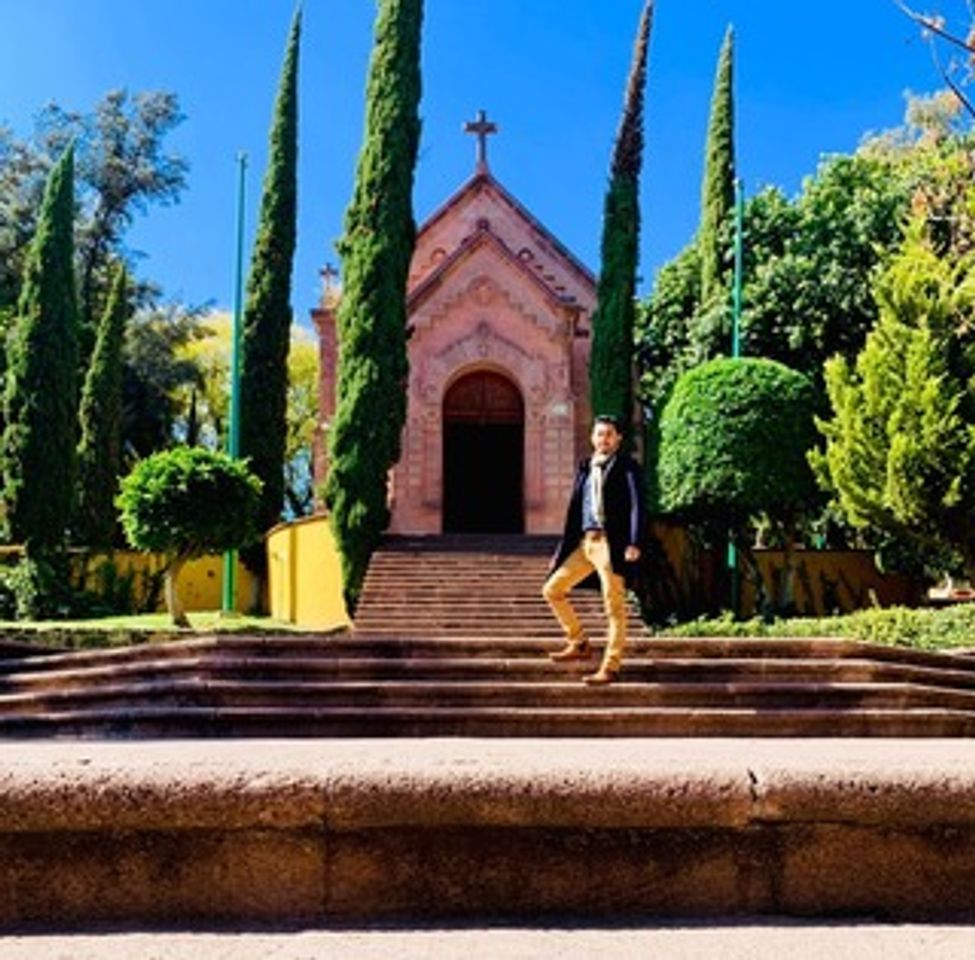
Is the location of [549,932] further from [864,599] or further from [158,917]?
[864,599]

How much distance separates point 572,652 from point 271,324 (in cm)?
1939

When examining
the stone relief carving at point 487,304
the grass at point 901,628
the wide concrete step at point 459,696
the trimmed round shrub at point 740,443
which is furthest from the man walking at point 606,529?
the stone relief carving at point 487,304

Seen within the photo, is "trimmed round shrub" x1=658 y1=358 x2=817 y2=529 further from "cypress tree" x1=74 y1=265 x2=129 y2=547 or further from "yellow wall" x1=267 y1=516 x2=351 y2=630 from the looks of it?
"cypress tree" x1=74 y1=265 x2=129 y2=547

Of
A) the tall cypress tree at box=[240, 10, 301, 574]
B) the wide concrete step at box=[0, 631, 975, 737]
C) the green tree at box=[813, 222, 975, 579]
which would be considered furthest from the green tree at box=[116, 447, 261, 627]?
the green tree at box=[813, 222, 975, 579]

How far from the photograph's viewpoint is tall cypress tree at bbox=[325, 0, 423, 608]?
63.9 ft

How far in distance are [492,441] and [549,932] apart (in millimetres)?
21465

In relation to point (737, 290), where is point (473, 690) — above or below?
below

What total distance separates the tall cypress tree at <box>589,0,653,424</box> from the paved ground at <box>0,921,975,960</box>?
61.1ft

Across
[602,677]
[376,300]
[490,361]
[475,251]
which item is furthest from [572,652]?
[475,251]

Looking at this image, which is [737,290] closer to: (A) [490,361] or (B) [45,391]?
(A) [490,361]

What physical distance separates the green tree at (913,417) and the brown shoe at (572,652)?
9273mm

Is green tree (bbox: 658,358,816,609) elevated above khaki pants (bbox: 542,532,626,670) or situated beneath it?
elevated above

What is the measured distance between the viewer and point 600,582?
8172mm

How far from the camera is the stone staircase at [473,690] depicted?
8242 millimetres
